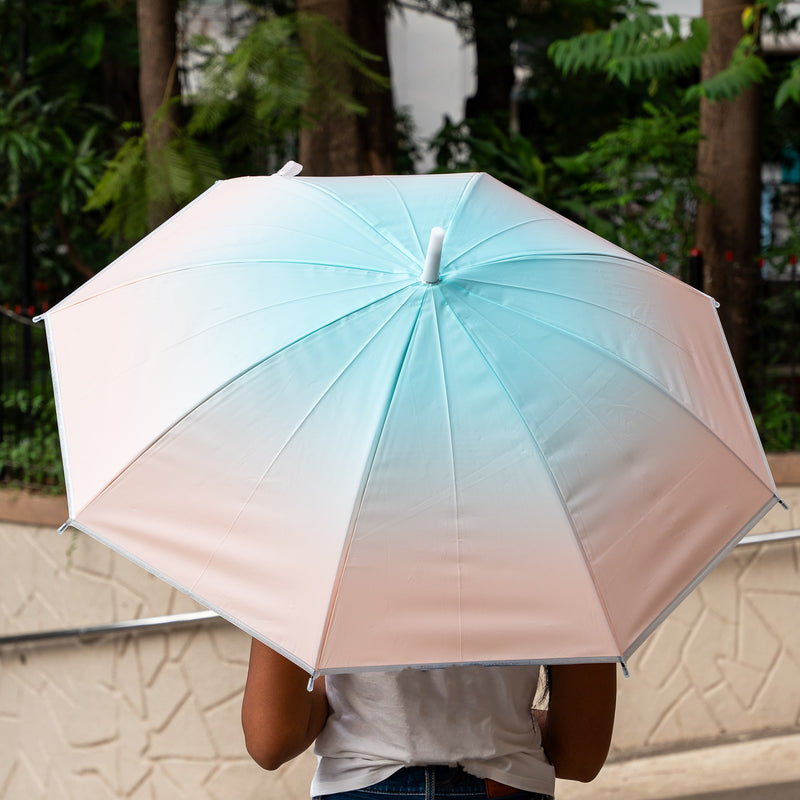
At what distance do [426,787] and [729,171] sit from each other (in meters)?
5.60

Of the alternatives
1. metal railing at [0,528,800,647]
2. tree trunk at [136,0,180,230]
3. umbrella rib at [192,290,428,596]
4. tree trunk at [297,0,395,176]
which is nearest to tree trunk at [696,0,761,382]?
tree trunk at [297,0,395,176]

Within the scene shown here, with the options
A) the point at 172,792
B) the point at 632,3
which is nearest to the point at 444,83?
the point at 632,3

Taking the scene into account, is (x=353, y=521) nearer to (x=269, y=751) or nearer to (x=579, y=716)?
(x=269, y=751)

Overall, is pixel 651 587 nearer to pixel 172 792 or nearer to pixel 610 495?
pixel 610 495

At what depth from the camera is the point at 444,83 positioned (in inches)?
485

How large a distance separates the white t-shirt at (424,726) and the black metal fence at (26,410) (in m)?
4.27

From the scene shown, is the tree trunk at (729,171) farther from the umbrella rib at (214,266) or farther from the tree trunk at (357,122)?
the umbrella rib at (214,266)

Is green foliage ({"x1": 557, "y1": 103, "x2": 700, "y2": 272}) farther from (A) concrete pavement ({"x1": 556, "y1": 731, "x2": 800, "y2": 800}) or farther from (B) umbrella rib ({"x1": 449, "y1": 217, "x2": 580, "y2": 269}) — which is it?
(B) umbrella rib ({"x1": 449, "y1": 217, "x2": 580, "y2": 269})

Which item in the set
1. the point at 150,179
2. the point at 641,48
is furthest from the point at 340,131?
the point at 641,48

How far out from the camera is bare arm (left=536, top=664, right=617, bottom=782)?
1.92 metres

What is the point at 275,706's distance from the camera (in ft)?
5.71

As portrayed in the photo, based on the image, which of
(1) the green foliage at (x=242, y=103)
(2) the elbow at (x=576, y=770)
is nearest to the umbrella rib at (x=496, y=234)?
(2) the elbow at (x=576, y=770)

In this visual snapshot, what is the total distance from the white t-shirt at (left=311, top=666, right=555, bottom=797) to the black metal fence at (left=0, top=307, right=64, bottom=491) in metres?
4.27

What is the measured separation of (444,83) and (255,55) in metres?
7.54
